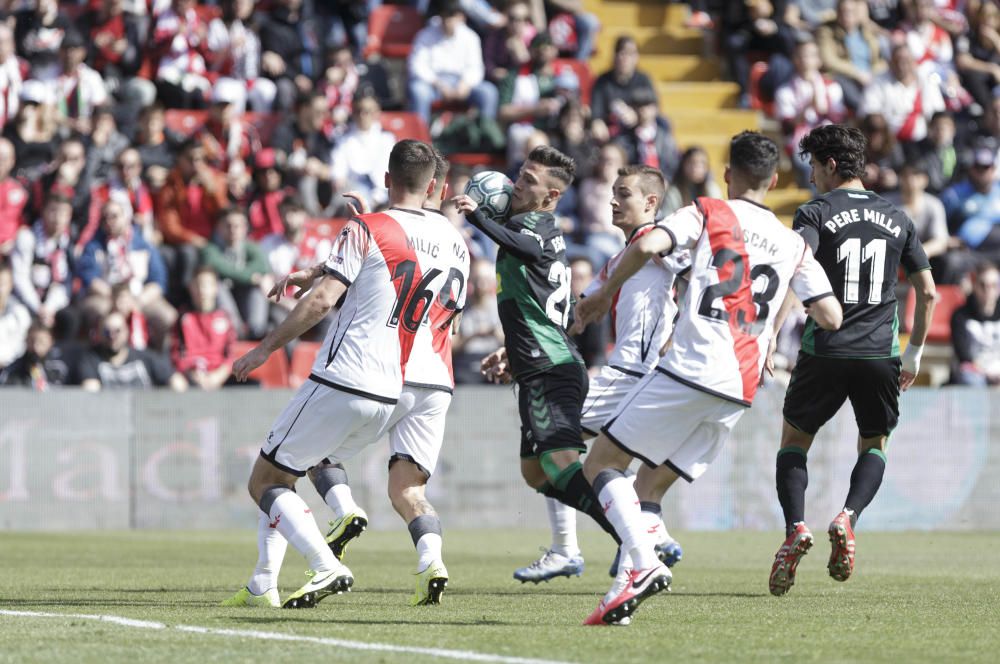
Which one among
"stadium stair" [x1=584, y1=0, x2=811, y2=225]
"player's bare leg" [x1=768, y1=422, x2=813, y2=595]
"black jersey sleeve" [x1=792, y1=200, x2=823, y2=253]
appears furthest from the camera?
"stadium stair" [x1=584, y1=0, x2=811, y2=225]

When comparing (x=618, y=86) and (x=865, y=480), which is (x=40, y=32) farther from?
(x=865, y=480)

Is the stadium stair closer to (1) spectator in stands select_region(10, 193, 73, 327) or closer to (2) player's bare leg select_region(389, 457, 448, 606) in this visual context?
(1) spectator in stands select_region(10, 193, 73, 327)

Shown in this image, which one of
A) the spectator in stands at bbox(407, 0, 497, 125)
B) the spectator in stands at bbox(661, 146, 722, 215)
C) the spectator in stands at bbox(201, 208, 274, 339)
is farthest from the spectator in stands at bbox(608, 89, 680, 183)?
the spectator in stands at bbox(201, 208, 274, 339)

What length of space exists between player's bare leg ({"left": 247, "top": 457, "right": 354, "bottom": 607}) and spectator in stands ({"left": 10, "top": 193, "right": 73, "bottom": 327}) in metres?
9.32

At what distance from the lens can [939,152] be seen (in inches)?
792

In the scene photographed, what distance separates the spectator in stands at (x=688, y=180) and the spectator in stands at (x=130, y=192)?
549cm

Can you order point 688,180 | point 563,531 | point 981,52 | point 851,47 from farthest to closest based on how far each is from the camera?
point 981,52
point 851,47
point 688,180
point 563,531

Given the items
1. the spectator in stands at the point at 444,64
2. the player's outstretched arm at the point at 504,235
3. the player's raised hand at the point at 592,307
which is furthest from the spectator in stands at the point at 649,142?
the player's raised hand at the point at 592,307

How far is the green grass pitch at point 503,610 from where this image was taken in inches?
244

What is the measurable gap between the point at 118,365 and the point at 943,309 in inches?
358

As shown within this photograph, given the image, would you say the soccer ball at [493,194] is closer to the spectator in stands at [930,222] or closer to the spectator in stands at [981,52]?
the spectator in stands at [930,222]

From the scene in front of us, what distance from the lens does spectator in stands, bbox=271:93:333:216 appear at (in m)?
18.3

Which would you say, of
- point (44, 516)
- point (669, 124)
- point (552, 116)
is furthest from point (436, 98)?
point (44, 516)

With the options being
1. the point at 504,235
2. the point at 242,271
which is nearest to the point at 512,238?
the point at 504,235
